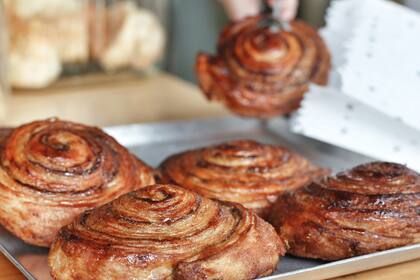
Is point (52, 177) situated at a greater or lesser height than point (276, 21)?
lesser

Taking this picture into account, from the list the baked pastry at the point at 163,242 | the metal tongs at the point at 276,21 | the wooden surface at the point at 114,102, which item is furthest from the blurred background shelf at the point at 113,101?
the baked pastry at the point at 163,242

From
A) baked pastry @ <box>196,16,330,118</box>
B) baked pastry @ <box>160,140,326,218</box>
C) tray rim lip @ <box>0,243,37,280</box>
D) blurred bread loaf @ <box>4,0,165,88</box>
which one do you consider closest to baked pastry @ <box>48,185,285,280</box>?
tray rim lip @ <box>0,243,37,280</box>

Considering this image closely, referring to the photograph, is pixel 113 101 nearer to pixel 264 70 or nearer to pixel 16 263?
pixel 264 70

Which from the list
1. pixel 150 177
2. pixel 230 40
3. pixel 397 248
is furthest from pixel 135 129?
pixel 397 248

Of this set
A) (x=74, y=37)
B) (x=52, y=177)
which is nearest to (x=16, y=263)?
(x=52, y=177)

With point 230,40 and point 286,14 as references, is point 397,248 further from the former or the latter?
point 286,14

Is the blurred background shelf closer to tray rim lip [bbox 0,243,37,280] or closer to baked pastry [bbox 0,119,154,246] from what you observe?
baked pastry [bbox 0,119,154,246]
